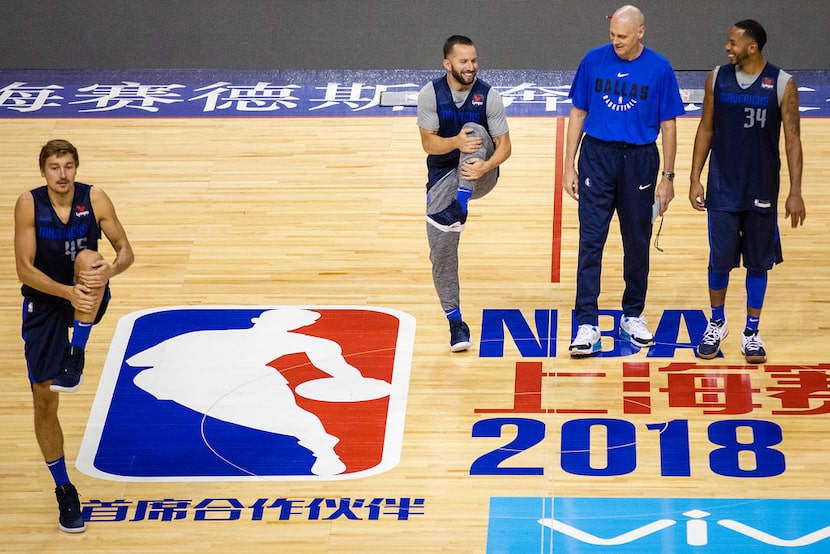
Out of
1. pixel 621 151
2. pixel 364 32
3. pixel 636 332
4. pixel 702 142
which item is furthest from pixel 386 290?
pixel 364 32

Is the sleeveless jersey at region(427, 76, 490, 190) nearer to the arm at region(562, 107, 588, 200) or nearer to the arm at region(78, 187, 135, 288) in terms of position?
the arm at region(562, 107, 588, 200)

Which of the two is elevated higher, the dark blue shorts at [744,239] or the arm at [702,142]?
the arm at [702,142]

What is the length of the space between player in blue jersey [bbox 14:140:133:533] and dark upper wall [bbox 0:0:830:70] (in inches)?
217

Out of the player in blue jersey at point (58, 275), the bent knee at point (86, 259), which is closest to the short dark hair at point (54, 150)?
the player in blue jersey at point (58, 275)

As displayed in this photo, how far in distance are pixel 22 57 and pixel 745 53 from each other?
7.29 meters

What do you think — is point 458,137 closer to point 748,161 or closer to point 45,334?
point 748,161

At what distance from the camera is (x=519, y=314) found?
825 cm

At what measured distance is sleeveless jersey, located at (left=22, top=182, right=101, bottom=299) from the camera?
632cm

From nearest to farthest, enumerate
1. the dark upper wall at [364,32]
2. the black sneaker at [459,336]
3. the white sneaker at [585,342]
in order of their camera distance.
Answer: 1. the white sneaker at [585,342]
2. the black sneaker at [459,336]
3. the dark upper wall at [364,32]

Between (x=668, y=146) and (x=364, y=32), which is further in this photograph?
(x=364, y=32)

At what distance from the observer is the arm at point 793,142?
7.07 meters

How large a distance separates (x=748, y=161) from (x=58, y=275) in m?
3.69

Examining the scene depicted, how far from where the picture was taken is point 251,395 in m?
7.55

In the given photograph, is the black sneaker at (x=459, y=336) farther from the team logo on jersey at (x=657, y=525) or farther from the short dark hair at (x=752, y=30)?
the short dark hair at (x=752, y=30)
